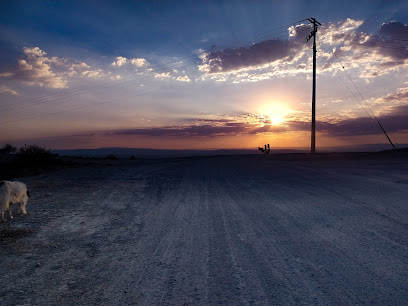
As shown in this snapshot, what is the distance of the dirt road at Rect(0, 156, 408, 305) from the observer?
12.5 ft

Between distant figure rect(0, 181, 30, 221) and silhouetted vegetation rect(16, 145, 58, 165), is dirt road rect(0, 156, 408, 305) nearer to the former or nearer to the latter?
distant figure rect(0, 181, 30, 221)

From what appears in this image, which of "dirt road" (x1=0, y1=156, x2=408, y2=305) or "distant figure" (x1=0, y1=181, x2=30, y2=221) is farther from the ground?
"distant figure" (x1=0, y1=181, x2=30, y2=221)

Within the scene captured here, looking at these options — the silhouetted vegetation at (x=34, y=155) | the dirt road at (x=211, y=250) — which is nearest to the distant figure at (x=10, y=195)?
the dirt road at (x=211, y=250)

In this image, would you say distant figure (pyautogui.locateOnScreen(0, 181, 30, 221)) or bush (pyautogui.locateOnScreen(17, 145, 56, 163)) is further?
bush (pyautogui.locateOnScreen(17, 145, 56, 163))

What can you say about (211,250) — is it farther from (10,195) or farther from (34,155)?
(34,155)

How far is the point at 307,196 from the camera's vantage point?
A: 9633 millimetres

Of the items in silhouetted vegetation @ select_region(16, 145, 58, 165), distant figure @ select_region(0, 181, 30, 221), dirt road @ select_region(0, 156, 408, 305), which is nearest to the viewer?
→ dirt road @ select_region(0, 156, 408, 305)

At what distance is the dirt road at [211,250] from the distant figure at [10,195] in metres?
0.41

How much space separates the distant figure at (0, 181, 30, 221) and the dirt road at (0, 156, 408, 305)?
41 centimetres

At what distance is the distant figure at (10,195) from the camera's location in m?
6.86

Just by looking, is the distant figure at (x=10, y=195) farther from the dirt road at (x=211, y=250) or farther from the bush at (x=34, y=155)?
the bush at (x=34, y=155)

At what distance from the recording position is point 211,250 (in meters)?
5.21

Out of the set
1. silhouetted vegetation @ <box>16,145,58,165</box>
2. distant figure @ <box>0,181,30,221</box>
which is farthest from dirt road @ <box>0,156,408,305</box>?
silhouetted vegetation @ <box>16,145,58,165</box>

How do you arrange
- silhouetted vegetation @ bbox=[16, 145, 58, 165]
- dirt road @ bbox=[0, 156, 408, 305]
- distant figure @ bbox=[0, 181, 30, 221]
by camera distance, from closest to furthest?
dirt road @ bbox=[0, 156, 408, 305], distant figure @ bbox=[0, 181, 30, 221], silhouetted vegetation @ bbox=[16, 145, 58, 165]
